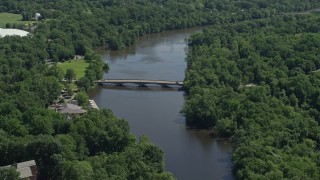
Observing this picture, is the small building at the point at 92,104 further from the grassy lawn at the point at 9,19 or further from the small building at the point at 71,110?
the grassy lawn at the point at 9,19

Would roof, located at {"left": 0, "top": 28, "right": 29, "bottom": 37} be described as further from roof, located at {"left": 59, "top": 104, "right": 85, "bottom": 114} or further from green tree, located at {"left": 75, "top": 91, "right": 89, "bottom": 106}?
roof, located at {"left": 59, "top": 104, "right": 85, "bottom": 114}

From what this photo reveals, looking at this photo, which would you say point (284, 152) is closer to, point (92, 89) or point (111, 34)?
point (92, 89)

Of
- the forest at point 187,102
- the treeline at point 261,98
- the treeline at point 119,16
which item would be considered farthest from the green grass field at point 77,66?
the treeline at point 261,98

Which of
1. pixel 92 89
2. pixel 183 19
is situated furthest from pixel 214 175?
pixel 183 19

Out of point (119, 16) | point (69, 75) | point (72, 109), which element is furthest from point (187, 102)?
point (119, 16)

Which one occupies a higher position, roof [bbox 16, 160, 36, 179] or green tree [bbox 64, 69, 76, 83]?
green tree [bbox 64, 69, 76, 83]

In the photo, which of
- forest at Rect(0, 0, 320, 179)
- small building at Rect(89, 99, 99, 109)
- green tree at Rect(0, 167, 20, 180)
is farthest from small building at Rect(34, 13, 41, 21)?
green tree at Rect(0, 167, 20, 180)
